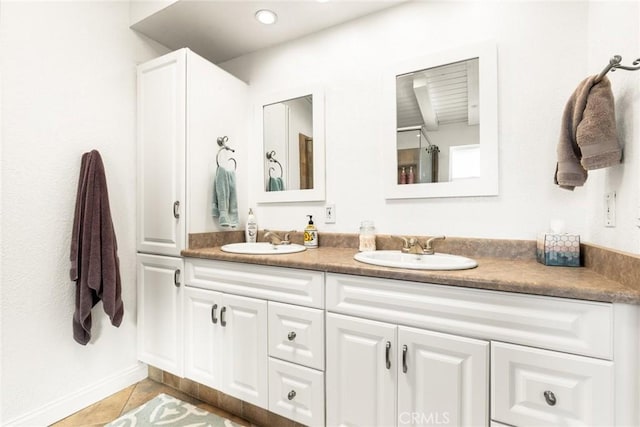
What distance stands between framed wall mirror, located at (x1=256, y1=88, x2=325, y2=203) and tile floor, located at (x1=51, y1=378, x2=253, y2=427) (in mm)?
1289

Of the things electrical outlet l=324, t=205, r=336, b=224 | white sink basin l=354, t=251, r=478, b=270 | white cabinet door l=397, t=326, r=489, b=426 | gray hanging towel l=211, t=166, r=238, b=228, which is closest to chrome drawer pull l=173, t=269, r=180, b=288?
gray hanging towel l=211, t=166, r=238, b=228

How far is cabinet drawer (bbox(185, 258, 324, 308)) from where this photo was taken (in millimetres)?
1281

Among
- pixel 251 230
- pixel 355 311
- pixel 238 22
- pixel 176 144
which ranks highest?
pixel 238 22

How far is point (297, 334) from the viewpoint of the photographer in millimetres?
1303

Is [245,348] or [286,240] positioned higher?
[286,240]

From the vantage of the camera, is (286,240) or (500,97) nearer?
(500,97)

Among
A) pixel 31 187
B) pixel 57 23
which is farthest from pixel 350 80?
pixel 31 187

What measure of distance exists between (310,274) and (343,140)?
0.90 metres

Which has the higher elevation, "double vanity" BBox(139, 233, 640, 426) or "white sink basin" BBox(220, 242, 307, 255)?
"white sink basin" BBox(220, 242, 307, 255)

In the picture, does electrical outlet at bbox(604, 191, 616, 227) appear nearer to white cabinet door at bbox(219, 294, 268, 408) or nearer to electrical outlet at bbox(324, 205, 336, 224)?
electrical outlet at bbox(324, 205, 336, 224)

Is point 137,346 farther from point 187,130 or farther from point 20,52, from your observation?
point 20,52

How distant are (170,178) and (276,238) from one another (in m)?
0.73

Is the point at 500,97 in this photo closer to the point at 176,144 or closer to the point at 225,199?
the point at 225,199

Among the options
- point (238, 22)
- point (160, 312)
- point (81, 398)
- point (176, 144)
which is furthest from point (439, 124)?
point (81, 398)
